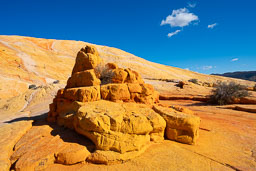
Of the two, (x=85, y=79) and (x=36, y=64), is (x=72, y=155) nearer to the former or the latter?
(x=85, y=79)

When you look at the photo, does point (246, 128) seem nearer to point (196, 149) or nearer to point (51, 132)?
point (196, 149)

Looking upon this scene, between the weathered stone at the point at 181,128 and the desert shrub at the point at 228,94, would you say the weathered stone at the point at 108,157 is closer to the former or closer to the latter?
the weathered stone at the point at 181,128

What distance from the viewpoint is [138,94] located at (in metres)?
5.27

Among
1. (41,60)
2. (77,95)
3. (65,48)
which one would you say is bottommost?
(77,95)

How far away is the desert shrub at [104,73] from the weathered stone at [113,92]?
656 millimetres

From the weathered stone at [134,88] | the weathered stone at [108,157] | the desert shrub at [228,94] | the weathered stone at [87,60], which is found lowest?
the weathered stone at [108,157]

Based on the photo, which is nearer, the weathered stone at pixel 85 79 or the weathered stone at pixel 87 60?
the weathered stone at pixel 85 79

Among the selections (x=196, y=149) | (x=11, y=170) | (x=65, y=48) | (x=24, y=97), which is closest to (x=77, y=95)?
(x=11, y=170)

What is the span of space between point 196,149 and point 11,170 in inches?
173

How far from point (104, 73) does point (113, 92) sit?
117 centimetres

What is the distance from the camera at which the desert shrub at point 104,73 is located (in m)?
5.53

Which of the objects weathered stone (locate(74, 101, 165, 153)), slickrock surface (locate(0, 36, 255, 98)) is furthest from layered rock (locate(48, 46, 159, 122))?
slickrock surface (locate(0, 36, 255, 98))

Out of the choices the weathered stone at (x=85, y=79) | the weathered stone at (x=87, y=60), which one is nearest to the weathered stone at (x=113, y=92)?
the weathered stone at (x=85, y=79)

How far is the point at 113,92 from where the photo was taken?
15.9 feet
